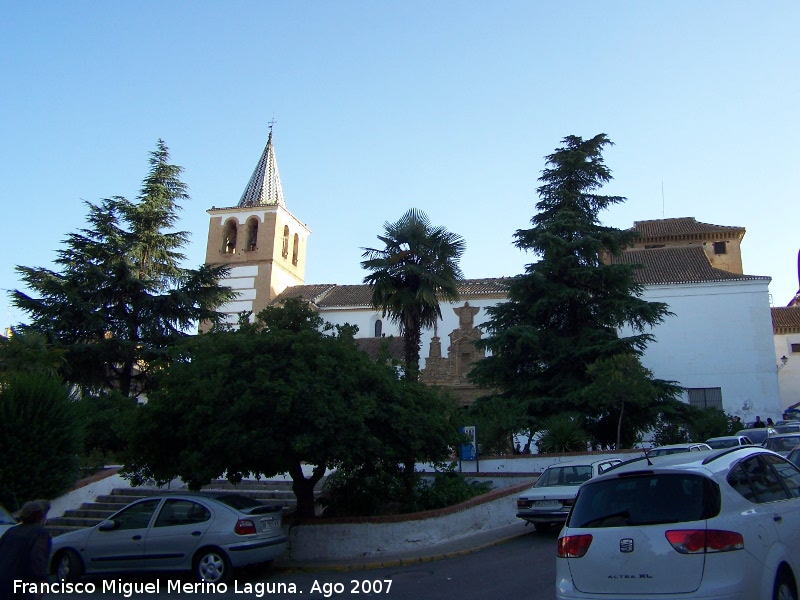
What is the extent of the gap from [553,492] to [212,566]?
6.65m

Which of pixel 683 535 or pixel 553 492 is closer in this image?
pixel 683 535

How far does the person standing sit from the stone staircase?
7.63 m

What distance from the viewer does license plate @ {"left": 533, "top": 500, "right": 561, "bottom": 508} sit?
42.2 feet

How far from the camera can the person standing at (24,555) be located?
565cm

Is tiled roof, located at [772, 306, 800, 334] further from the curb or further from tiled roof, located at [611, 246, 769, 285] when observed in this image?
the curb

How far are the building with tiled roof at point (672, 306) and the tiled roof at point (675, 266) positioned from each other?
6 cm

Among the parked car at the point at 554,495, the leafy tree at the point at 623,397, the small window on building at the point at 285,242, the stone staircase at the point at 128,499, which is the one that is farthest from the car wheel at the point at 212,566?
the small window on building at the point at 285,242

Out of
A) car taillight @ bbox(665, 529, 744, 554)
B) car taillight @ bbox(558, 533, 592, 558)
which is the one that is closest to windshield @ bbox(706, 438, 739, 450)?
car taillight @ bbox(558, 533, 592, 558)

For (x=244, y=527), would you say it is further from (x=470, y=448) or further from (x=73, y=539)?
(x=470, y=448)

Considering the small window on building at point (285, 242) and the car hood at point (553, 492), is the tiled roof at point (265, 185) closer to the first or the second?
the small window on building at point (285, 242)

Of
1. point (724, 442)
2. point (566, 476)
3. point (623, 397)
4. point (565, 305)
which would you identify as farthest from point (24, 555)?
point (565, 305)

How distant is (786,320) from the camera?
51.8 metres

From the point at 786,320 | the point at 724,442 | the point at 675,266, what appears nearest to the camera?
the point at 724,442

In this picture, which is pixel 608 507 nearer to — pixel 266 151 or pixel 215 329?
pixel 215 329
